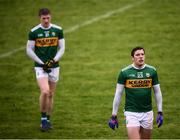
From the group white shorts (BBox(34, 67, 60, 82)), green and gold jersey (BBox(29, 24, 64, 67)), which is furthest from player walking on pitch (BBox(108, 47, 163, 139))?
green and gold jersey (BBox(29, 24, 64, 67))

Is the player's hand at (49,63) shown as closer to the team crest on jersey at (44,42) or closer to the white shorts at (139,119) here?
the team crest on jersey at (44,42)

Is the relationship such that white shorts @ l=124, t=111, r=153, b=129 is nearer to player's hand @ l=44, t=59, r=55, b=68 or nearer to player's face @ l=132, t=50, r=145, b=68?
player's face @ l=132, t=50, r=145, b=68

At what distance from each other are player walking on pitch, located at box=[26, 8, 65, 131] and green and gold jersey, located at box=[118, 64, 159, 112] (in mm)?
3074

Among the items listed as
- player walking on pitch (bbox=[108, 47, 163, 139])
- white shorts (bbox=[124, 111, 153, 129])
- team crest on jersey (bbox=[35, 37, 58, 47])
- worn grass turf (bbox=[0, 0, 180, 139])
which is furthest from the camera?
worn grass turf (bbox=[0, 0, 180, 139])

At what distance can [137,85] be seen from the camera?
38.7 feet

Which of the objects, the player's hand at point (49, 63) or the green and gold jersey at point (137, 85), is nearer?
the green and gold jersey at point (137, 85)

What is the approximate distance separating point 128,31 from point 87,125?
8.67 meters

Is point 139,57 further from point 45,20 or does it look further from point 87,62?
point 87,62

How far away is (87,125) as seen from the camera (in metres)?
15.2

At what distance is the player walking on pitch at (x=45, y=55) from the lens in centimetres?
1450

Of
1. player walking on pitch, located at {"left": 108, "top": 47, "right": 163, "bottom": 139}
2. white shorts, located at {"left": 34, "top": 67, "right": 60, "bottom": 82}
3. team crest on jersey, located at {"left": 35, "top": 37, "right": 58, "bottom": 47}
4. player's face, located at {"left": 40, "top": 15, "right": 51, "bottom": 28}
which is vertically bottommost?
player walking on pitch, located at {"left": 108, "top": 47, "right": 163, "bottom": 139}

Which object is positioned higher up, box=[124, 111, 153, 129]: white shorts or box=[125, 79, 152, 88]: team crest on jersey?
box=[125, 79, 152, 88]: team crest on jersey

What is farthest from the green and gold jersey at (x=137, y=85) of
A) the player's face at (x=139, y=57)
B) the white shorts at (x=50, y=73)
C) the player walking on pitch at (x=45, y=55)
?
the white shorts at (x=50, y=73)

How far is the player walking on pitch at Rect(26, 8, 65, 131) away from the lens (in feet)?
47.6
